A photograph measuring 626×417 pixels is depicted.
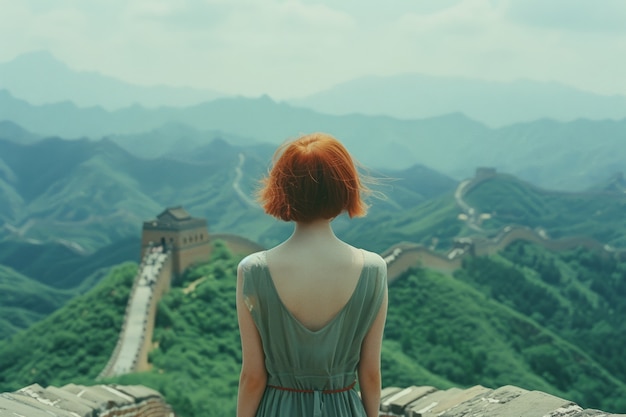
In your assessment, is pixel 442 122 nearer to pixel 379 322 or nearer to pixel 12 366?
pixel 12 366

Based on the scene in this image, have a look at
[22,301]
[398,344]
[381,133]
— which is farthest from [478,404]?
[381,133]

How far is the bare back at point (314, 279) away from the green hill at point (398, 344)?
13.0 meters

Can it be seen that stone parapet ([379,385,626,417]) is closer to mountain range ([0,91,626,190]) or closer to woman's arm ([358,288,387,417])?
woman's arm ([358,288,387,417])

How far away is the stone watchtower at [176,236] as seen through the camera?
19156 mm

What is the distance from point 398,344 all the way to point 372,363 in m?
18.1

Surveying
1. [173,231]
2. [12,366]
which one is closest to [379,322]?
[173,231]

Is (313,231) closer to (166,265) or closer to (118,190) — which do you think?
(166,265)

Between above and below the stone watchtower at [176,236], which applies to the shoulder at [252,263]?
above

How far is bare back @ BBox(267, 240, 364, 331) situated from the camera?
2113mm

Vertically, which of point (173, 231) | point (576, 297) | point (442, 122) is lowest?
point (576, 297)

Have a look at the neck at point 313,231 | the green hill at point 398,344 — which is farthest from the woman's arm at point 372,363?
the green hill at point 398,344

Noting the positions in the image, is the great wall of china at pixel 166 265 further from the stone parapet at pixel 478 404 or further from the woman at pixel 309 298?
the woman at pixel 309 298

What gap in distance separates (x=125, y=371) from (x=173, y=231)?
401 cm

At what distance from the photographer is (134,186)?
61.9 m
